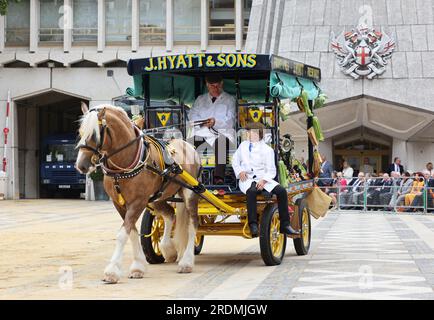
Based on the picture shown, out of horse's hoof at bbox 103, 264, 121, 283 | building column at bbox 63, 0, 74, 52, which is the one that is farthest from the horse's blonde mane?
building column at bbox 63, 0, 74, 52

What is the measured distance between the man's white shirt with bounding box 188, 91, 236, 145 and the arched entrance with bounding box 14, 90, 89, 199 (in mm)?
32584

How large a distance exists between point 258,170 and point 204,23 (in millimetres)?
34719

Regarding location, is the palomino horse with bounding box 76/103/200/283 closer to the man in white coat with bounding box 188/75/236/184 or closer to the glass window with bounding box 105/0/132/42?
the man in white coat with bounding box 188/75/236/184

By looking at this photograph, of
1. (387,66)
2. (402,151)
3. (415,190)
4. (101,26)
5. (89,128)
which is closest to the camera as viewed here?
(89,128)

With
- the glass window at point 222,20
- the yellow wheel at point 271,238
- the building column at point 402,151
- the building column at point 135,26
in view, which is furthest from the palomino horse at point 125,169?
the glass window at point 222,20

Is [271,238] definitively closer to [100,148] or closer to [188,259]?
[188,259]

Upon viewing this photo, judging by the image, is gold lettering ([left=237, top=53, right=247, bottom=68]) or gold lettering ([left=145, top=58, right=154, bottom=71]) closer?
gold lettering ([left=237, top=53, right=247, bottom=68])

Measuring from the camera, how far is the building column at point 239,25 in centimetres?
4734

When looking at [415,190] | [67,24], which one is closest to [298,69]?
[415,190]

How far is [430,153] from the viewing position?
141 feet

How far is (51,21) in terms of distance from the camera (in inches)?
1902

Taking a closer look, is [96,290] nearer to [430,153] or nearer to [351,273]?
[351,273]

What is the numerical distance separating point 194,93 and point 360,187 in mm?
18107

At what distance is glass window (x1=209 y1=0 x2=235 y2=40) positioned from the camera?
48.0m
